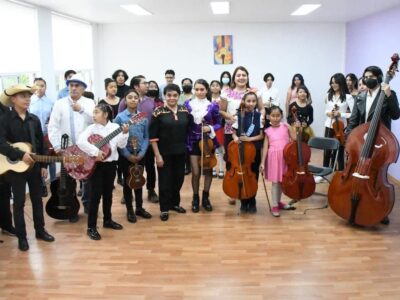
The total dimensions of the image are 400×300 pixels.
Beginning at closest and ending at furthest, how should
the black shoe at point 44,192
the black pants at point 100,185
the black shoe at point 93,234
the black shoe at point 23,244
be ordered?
the black shoe at point 23,244 < the black pants at point 100,185 < the black shoe at point 93,234 < the black shoe at point 44,192

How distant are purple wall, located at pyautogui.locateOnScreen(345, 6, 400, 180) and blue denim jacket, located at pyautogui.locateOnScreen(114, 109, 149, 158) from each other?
3838 mm

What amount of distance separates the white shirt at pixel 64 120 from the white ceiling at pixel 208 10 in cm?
231

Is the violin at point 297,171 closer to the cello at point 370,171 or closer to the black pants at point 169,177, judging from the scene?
the cello at point 370,171

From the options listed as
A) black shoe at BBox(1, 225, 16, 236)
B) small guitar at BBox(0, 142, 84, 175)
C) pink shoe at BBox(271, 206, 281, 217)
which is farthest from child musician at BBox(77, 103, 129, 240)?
pink shoe at BBox(271, 206, 281, 217)

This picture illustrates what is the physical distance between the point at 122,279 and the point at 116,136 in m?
1.32

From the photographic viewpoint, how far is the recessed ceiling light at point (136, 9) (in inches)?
251

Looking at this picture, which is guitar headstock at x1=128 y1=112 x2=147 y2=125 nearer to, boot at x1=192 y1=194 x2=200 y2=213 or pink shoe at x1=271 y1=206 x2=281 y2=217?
boot at x1=192 y1=194 x2=200 y2=213

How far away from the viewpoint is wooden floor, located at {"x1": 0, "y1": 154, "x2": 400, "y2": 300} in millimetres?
3027

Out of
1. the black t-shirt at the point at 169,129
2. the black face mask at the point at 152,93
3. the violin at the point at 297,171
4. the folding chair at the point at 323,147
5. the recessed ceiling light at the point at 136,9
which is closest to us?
the black t-shirt at the point at 169,129

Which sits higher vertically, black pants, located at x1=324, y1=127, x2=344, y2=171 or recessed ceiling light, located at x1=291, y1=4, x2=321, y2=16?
recessed ceiling light, located at x1=291, y1=4, x2=321, y2=16

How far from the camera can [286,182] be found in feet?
14.6

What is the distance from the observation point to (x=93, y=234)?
157 inches

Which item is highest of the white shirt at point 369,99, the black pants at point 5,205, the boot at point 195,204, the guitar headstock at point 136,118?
the white shirt at point 369,99

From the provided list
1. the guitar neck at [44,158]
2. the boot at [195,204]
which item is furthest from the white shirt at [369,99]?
the guitar neck at [44,158]
